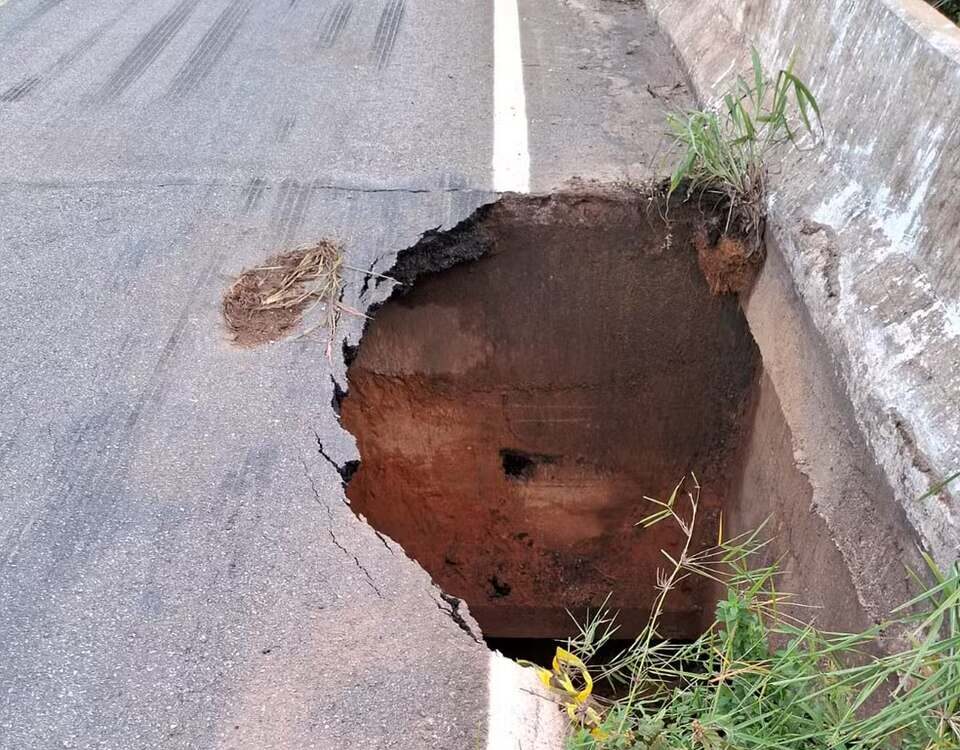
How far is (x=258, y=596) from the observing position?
88.5 inches

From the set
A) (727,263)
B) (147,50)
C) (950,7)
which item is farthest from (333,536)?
(147,50)

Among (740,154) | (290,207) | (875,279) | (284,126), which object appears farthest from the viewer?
(284,126)

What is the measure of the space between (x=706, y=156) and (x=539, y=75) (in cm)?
188

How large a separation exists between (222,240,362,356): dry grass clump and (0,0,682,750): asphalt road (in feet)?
0.27

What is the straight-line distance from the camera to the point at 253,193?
3.89 metres

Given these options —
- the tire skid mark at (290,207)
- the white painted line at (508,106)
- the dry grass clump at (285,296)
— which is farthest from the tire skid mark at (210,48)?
the dry grass clump at (285,296)

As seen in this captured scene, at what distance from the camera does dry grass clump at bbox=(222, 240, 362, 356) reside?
124 inches

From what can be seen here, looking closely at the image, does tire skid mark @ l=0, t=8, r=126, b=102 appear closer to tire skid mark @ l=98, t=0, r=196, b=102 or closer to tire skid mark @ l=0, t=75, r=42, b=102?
tire skid mark @ l=0, t=75, r=42, b=102

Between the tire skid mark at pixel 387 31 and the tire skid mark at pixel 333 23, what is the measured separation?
10.5 inches

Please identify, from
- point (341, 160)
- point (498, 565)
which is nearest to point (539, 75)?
point (341, 160)

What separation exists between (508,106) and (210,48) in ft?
7.29

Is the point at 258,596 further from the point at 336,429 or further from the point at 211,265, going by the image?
the point at 211,265

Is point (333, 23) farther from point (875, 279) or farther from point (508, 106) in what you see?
point (875, 279)

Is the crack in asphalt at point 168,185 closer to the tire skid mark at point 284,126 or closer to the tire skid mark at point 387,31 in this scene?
the tire skid mark at point 284,126
